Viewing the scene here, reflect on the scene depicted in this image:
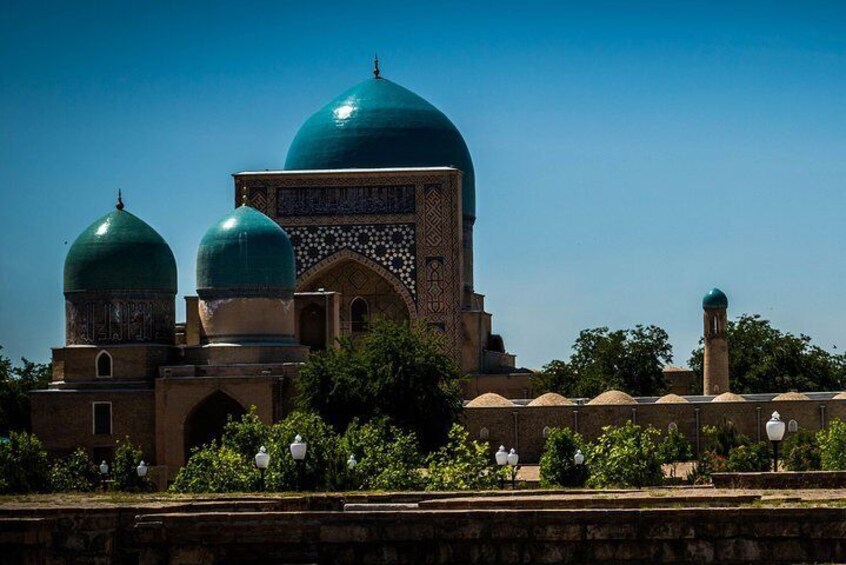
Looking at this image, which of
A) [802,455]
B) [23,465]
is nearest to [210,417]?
[23,465]

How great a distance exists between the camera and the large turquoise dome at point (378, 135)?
4912cm

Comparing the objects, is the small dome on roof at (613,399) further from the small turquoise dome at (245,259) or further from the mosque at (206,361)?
Result: the small turquoise dome at (245,259)

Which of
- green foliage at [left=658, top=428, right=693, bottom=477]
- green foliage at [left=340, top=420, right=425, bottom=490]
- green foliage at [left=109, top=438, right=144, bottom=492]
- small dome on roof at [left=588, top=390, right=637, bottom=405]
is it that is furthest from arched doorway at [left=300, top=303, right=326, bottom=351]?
green foliage at [left=340, top=420, right=425, bottom=490]

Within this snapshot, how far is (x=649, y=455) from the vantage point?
27.9 meters

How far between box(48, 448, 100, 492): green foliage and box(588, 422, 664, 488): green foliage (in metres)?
7.44

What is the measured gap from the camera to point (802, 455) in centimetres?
→ 3189

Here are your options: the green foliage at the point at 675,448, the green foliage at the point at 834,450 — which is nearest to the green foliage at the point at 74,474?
the green foliage at the point at 675,448

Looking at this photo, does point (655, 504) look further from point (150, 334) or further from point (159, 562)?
point (150, 334)

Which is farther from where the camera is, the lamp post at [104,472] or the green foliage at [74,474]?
the lamp post at [104,472]

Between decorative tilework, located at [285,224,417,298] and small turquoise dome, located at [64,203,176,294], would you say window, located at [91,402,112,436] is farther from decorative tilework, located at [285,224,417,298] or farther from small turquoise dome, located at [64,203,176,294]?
decorative tilework, located at [285,224,417,298]

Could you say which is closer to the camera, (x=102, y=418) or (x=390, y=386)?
(x=390, y=386)

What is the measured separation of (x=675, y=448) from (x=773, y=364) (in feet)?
60.8

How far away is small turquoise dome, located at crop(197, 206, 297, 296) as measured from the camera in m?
41.4

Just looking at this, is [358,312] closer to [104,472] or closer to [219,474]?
[104,472]
